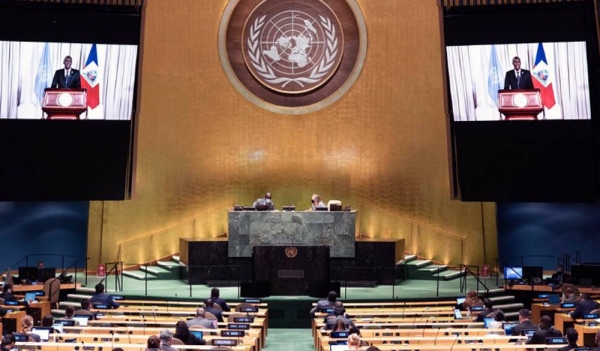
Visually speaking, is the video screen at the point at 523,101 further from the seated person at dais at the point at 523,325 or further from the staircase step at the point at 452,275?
the seated person at dais at the point at 523,325

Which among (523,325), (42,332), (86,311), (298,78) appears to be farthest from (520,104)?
(42,332)

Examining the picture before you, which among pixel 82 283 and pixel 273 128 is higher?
pixel 273 128

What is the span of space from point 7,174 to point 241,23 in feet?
23.9

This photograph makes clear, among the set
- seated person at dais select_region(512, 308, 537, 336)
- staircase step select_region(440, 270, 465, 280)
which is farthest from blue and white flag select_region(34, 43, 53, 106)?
seated person at dais select_region(512, 308, 537, 336)

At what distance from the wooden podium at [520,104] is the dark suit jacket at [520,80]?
9 centimetres

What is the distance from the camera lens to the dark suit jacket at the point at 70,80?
16.7 m

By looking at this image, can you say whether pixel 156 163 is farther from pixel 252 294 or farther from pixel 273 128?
pixel 252 294

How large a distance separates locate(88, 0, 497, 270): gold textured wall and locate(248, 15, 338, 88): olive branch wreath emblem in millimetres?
884

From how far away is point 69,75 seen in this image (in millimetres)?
16656

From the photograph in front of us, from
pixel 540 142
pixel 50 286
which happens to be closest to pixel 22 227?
pixel 50 286

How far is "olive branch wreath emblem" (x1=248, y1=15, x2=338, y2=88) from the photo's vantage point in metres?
19.9

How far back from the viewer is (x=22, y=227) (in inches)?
753

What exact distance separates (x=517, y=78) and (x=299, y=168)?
626 centimetres

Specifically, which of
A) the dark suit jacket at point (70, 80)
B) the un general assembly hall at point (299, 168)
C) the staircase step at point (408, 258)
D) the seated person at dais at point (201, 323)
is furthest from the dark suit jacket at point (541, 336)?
the dark suit jacket at point (70, 80)
